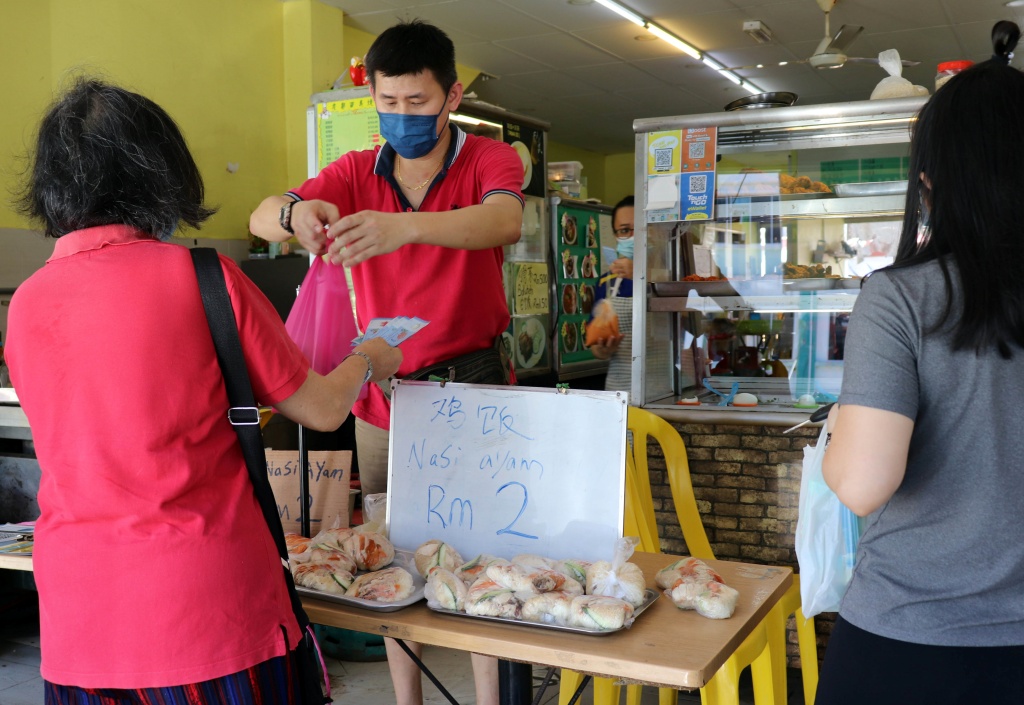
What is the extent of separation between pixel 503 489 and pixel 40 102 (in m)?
4.35

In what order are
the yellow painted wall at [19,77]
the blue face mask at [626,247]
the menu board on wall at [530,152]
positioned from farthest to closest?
the menu board on wall at [530,152]
the yellow painted wall at [19,77]
the blue face mask at [626,247]

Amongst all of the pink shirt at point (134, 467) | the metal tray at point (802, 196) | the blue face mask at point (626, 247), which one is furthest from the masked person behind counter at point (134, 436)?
the blue face mask at point (626, 247)

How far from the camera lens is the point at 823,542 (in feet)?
5.08

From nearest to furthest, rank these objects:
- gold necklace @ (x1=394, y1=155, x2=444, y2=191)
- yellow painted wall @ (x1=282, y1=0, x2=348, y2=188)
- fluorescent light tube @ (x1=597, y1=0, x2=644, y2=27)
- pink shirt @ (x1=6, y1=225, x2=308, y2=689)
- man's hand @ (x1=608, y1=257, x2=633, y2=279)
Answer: pink shirt @ (x1=6, y1=225, x2=308, y2=689), gold necklace @ (x1=394, y1=155, x2=444, y2=191), man's hand @ (x1=608, y1=257, x2=633, y2=279), yellow painted wall @ (x1=282, y1=0, x2=348, y2=188), fluorescent light tube @ (x1=597, y1=0, x2=644, y2=27)

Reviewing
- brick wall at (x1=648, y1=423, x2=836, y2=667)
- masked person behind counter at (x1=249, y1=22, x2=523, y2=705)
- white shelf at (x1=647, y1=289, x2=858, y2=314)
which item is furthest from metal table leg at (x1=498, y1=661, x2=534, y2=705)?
white shelf at (x1=647, y1=289, x2=858, y2=314)

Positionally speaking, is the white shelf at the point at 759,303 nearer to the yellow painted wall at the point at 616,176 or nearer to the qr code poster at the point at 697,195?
the qr code poster at the point at 697,195

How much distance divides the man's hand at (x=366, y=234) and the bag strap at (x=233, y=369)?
1.35 feet

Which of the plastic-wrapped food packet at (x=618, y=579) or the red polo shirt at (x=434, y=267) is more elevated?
the red polo shirt at (x=434, y=267)

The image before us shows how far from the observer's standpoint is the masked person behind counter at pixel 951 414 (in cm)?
126

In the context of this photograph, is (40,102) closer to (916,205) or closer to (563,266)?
(563,266)

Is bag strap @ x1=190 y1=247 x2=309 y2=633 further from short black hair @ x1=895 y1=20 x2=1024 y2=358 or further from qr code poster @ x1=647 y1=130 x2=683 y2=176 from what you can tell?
qr code poster @ x1=647 y1=130 x2=683 y2=176

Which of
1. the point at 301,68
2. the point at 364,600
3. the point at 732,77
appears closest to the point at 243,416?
the point at 364,600

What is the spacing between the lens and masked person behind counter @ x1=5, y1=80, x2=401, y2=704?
136 centimetres

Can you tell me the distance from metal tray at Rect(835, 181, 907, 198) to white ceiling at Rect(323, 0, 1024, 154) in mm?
3735
